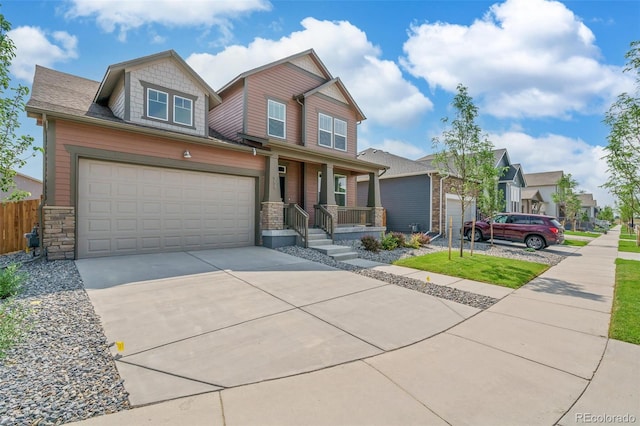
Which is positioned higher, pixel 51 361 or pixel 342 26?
pixel 342 26

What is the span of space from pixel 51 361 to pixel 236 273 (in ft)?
13.4

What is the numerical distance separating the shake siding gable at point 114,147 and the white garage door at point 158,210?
376 mm

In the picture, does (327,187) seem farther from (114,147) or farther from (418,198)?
(418,198)

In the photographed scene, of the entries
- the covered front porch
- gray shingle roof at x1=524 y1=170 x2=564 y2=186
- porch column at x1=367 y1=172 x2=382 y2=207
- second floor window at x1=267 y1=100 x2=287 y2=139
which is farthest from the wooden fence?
gray shingle roof at x1=524 y1=170 x2=564 y2=186

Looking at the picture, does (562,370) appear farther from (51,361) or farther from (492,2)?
(492,2)

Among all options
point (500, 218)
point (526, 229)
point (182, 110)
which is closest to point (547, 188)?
point (500, 218)

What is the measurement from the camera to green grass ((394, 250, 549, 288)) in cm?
748

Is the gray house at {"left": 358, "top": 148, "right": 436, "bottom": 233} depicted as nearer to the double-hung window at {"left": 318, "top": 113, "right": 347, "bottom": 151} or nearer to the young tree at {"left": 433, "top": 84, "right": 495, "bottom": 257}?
the double-hung window at {"left": 318, "top": 113, "right": 347, "bottom": 151}

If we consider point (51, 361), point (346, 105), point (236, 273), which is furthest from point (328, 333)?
point (346, 105)

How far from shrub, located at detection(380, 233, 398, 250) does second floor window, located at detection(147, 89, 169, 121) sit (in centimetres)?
931

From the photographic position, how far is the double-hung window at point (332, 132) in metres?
14.6

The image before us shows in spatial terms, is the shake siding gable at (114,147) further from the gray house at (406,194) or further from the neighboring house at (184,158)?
the gray house at (406,194)

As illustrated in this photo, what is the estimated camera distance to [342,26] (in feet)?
33.4

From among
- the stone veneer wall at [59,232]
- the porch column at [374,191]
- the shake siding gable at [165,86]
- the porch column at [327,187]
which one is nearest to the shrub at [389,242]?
the porch column at [327,187]
